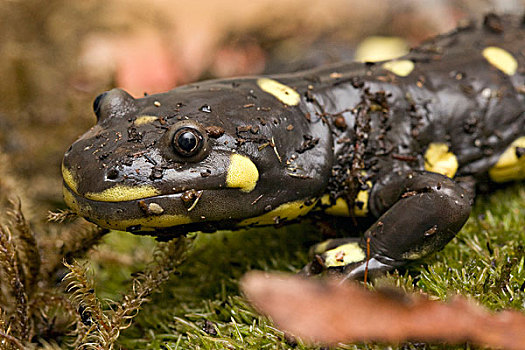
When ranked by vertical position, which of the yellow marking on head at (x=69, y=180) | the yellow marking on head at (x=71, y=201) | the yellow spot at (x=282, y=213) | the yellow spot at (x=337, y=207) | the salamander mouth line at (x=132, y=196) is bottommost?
the yellow spot at (x=337, y=207)

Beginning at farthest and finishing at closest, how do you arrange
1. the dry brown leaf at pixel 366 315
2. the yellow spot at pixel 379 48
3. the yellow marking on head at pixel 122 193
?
the yellow spot at pixel 379 48 → the yellow marking on head at pixel 122 193 → the dry brown leaf at pixel 366 315

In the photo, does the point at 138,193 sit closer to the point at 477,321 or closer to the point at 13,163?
the point at 477,321

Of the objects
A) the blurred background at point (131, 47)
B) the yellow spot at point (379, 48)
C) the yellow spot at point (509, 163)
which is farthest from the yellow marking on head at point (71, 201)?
the yellow spot at point (379, 48)

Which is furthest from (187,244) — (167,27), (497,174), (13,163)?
(167,27)

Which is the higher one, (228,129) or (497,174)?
(228,129)

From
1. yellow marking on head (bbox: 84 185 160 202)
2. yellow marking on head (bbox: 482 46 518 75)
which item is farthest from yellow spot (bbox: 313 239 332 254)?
yellow marking on head (bbox: 482 46 518 75)

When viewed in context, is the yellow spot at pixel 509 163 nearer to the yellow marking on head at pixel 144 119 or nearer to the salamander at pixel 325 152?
the salamander at pixel 325 152

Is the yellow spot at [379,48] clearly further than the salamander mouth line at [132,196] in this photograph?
Yes

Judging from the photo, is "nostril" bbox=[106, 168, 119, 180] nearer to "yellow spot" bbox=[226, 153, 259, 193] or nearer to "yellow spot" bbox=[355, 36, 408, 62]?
"yellow spot" bbox=[226, 153, 259, 193]
